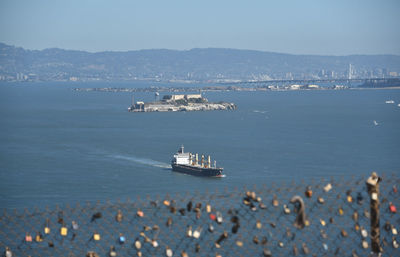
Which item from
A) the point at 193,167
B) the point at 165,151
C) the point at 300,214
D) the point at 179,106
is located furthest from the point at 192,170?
the point at 179,106

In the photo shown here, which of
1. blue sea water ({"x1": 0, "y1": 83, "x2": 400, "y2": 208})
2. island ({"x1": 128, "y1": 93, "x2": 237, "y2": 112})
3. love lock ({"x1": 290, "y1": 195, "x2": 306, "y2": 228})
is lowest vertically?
island ({"x1": 128, "y1": 93, "x2": 237, "y2": 112})

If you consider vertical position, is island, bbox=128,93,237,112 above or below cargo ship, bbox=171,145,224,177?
below

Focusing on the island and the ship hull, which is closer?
the ship hull

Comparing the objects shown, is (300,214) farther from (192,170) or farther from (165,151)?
(165,151)

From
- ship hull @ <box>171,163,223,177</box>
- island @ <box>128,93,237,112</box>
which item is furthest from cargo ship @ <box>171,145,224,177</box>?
island @ <box>128,93,237,112</box>

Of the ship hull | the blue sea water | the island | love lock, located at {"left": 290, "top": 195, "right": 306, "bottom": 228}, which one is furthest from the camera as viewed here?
the island

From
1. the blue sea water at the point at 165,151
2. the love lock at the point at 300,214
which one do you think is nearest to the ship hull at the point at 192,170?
the blue sea water at the point at 165,151

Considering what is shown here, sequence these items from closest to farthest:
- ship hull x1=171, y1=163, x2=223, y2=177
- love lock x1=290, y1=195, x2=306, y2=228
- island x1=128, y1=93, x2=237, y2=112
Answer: love lock x1=290, y1=195, x2=306, y2=228, ship hull x1=171, y1=163, x2=223, y2=177, island x1=128, y1=93, x2=237, y2=112

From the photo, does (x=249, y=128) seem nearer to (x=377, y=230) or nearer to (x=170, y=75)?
(x=377, y=230)

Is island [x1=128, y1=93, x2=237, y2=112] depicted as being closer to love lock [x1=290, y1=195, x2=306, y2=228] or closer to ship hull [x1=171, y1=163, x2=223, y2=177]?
ship hull [x1=171, y1=163, x2=223, y2=177]
